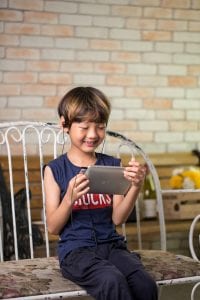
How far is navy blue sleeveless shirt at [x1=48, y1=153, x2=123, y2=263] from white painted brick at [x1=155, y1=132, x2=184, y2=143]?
1712mm

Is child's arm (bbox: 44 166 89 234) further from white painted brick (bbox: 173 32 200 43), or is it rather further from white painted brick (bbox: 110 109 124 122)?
white painted brick (bbox: 173 32 200 43)

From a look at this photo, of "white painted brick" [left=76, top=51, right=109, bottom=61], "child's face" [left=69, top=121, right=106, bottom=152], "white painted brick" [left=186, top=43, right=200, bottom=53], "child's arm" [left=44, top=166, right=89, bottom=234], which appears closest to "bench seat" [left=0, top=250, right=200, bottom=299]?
"child's arm" [left=44, top=166, right=89, bottom=234]

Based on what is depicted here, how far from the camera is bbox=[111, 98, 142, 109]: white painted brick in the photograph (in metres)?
3.46

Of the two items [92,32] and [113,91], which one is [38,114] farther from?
[92,32]

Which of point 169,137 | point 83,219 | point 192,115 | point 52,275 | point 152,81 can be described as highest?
point 152,81

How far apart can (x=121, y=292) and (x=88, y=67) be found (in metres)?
2.05

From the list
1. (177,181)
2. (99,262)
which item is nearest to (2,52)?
(177,181)

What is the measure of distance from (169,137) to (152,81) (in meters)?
0.38

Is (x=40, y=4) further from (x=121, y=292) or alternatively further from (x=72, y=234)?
(x=121, y=292)

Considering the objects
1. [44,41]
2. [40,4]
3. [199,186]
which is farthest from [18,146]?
[199,186]

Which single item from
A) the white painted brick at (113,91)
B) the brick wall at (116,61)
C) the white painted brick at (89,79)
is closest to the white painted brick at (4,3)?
the brick wall at (116,61)

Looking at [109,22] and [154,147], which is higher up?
[109,22]

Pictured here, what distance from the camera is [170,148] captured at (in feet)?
11.8

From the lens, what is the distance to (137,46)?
3.48m
